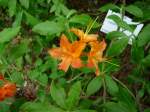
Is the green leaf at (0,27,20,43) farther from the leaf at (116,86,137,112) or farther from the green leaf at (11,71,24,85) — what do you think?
the leaf at (116,86,137,112)

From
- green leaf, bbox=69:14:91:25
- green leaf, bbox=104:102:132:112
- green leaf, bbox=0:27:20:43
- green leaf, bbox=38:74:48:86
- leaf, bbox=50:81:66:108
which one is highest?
green leaf, bbox=0:27:20:43

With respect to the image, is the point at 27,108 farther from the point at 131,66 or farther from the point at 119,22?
the point at 131,66

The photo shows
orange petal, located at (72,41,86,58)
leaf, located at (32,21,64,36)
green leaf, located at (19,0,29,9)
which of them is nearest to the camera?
orange petal, located at (72,41,86,58)

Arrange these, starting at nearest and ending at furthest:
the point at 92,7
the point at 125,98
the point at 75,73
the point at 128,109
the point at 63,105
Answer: the point at 63,105 < the point at 128,109 < the point at 125,98 < the point at 75,73 < the point at 92,7

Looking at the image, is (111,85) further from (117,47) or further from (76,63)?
(76,63)

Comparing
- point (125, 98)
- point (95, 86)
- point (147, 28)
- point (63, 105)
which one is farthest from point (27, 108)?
point (147, 28)

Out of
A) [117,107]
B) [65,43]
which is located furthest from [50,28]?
[117,107]

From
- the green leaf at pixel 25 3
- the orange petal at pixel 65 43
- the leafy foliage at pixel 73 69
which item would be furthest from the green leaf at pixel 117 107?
the green leaf at pixel 25 3

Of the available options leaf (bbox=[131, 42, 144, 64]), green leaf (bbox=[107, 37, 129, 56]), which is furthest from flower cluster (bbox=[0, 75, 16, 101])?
leaf (bbox=[131, 42, 144, 64])
